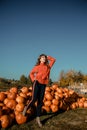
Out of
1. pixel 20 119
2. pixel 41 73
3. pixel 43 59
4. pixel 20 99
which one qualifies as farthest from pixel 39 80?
pixel 20 99

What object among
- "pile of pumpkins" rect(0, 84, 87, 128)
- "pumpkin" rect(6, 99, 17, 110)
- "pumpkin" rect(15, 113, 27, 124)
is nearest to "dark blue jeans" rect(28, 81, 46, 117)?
"pumpkin" rect(15, 113, 27, 124)

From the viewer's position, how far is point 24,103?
6996 mm

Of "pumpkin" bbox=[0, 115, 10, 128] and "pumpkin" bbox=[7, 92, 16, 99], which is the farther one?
"pumpkin" bbox=[7, 92, 16, 99]

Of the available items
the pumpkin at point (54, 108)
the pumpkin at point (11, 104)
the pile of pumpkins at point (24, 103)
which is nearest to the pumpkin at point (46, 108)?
the pile of pumpkins at point (24, 103)

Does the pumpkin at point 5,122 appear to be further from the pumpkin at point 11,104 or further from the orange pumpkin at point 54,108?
the orange pumpkin at point 54,108

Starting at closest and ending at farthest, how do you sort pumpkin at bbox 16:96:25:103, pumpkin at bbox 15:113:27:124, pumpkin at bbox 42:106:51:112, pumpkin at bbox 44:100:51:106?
pumpkin at bbox 15:113:27:124 < pumpkin at bbox 16:96:25:103 < pumpkin at bbox 42:106:51:112 < pumpkin at bbox 44:100:51:106

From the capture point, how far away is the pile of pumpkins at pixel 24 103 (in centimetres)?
593

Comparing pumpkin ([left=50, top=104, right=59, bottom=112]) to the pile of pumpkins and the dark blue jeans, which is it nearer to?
the pile of pumpkins

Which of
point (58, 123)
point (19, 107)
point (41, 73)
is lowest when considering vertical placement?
point (58, 123)

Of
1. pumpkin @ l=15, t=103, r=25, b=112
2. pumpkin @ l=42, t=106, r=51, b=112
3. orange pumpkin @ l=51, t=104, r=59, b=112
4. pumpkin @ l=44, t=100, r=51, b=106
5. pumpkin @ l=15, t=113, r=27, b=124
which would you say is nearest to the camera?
pumpkin @ l=15, t=113, r=27, b=124

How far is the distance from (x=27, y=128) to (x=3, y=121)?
0.58 meters

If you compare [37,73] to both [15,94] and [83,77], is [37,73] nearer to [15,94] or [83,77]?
[15,94]

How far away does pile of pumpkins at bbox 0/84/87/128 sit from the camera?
5926 millimetres

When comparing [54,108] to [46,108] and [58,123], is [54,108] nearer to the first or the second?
[46,108]
